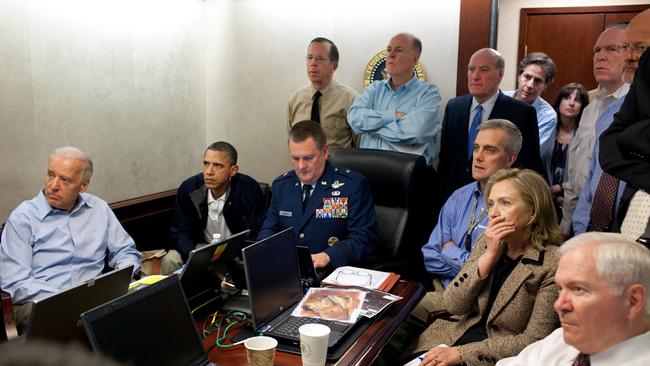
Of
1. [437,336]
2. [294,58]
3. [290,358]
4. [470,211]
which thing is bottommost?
[437,336]

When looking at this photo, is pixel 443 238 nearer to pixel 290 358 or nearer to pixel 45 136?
pixel 290 358

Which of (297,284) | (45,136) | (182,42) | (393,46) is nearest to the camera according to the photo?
(297,284)

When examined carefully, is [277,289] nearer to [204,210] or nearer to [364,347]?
[364,347]

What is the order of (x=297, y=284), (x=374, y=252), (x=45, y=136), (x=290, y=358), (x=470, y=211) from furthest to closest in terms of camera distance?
(x=45, y=136), (x=374, y=252), (x=470, y=211), (x=297, y=284), (x=290, y=358)

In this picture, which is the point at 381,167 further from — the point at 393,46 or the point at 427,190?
the point at 393,46

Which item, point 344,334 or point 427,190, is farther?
point 427,190

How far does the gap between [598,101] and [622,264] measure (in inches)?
70.8

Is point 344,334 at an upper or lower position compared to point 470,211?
lower

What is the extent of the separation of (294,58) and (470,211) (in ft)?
7.52

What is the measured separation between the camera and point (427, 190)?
10.2 feet

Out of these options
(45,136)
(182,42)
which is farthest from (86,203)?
(182,42)

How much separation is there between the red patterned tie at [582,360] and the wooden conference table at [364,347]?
1.83 ft

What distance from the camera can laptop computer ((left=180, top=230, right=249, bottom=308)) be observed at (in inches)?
75.9

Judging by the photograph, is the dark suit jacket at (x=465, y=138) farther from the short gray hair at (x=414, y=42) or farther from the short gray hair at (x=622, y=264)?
the short gray hair at (x=622, y=264)
